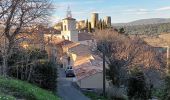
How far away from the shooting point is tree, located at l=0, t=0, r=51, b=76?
27.8 meters

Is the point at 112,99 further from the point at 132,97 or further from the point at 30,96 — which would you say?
the point at 30,96

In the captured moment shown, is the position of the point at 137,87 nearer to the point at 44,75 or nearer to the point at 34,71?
the point at 44,75

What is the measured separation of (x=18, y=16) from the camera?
1118 inches

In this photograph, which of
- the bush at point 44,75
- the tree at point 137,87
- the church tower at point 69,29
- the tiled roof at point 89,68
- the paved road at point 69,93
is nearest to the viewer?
the bush at point 44,75

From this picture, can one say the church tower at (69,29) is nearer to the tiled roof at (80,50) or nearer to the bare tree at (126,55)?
the tiled roof at (80,50)

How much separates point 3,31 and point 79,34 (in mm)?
82501

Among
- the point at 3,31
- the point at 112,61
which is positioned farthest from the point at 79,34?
the point at 3,31

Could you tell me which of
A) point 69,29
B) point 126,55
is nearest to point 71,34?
point 69,29

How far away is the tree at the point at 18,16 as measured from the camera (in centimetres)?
2785

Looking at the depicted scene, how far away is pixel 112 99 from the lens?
43094 millimetres

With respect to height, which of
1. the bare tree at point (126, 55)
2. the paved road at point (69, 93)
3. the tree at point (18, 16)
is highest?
the tree at point (18, 16)

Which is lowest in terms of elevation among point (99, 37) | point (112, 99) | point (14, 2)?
point (112, 99)

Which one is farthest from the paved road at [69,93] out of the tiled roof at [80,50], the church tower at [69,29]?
the church tower at [69,29]

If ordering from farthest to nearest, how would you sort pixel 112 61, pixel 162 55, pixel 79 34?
pixel 79 34, pixel 162 55, pixel 112 61
